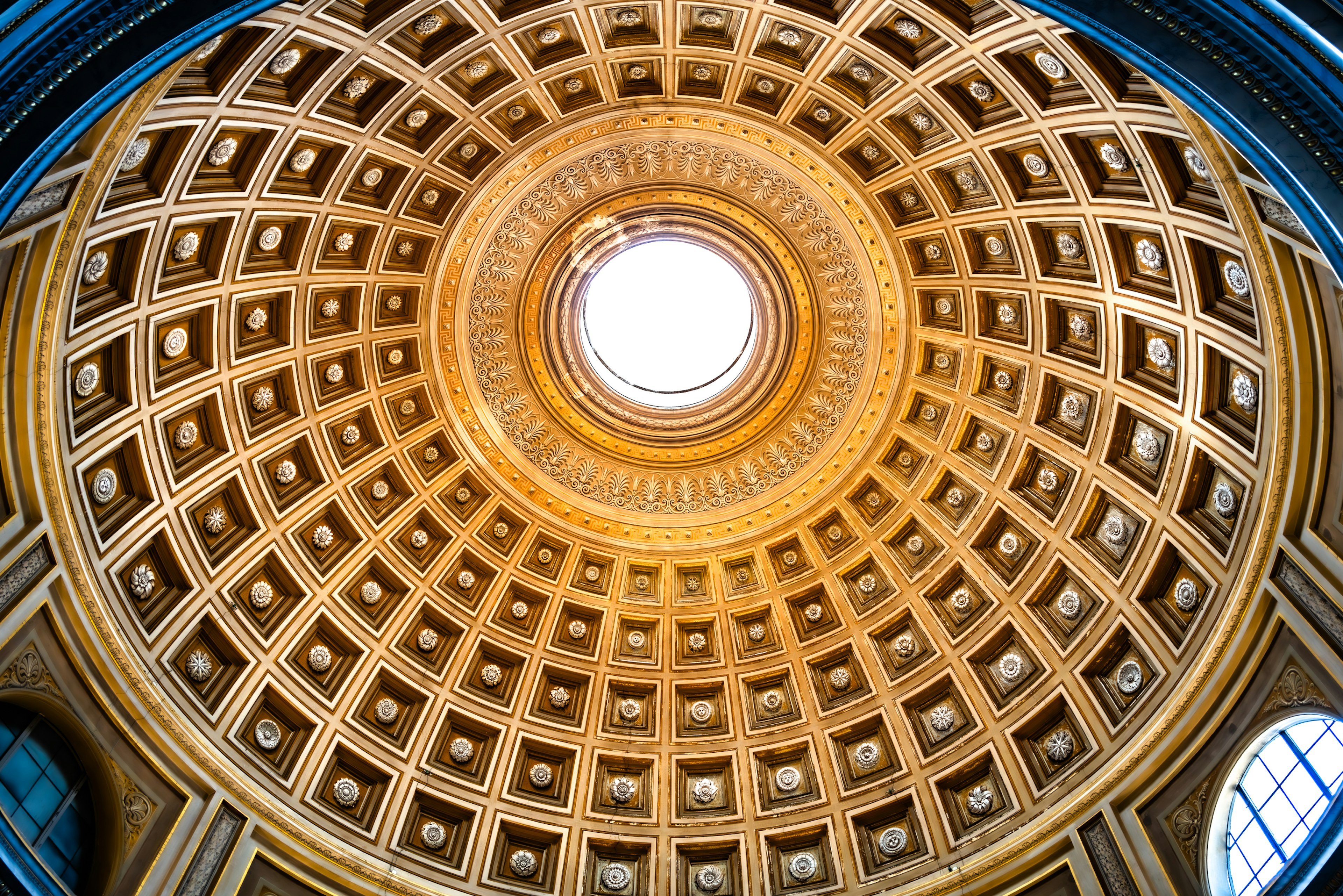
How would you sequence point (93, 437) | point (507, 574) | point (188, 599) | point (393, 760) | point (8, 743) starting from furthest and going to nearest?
point (507, 574), point (393, 760), point (188, 599), point (93, 437), point (8, 743)

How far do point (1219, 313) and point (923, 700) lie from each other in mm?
11827

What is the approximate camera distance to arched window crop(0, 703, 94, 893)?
1619 cm

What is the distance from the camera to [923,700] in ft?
79.5

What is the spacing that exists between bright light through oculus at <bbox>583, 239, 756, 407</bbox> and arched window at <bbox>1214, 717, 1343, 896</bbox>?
16622mm

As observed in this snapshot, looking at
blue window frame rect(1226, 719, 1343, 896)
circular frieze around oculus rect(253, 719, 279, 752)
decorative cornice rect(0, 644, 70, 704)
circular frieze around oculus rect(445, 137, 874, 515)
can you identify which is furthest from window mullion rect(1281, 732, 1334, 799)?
decorative cornice rect(0, 644, 70, 704)

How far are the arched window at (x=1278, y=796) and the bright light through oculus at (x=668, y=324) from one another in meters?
16.6

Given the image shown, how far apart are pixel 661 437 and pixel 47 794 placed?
17183 mm

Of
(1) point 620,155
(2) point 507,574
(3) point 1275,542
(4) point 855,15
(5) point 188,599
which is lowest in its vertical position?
(3) point 1275,542

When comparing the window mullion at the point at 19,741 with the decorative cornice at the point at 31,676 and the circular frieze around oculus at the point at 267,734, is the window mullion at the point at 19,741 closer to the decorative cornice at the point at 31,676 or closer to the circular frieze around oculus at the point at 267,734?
the decorative cornice at the point at 31,676

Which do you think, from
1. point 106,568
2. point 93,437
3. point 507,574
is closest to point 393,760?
point 507,574

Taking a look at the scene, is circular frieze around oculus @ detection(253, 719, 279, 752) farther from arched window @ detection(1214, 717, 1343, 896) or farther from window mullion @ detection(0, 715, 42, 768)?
arched window @ detection(1214, 717, 1343, 896)

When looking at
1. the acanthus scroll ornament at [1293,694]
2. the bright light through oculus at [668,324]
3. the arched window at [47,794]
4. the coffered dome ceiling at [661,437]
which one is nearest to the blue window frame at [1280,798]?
the acanthus scroll ornament at [1293,694]

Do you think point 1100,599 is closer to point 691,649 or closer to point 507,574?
point 691,649

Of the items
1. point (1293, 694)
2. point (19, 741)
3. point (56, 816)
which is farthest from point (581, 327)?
point (1293, 694)
